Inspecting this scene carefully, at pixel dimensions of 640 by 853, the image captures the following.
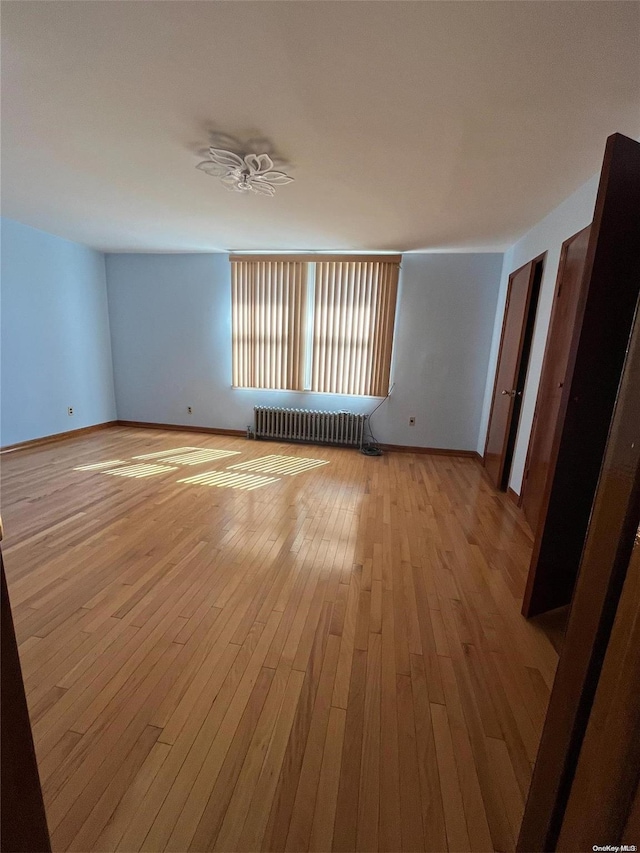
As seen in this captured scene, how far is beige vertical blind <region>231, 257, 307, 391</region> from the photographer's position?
15.2ft

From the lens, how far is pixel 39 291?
13.8 ft

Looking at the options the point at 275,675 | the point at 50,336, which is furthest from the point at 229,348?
the point at 275,675

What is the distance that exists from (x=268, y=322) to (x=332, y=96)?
3305 millimetres

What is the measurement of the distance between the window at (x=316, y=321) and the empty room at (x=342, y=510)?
74 centimetres

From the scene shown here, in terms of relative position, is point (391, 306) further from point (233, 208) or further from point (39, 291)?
point (39, 291)

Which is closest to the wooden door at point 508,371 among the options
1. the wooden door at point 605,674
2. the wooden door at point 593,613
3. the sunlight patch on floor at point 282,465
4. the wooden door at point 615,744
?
the sunlight patch on floor at point 282,465

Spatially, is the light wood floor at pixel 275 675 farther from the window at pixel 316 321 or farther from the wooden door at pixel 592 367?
the window at pixel 316 321

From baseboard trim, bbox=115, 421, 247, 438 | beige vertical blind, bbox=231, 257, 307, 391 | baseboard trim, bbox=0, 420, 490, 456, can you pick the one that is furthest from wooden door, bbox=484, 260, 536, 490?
baseboard trim, bbox=115, 421, 247, 438

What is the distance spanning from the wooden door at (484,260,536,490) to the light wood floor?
3.11 ft

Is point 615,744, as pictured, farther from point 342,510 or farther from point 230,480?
point 230,480

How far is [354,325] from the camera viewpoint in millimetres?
4582

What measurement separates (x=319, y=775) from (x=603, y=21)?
109 inches

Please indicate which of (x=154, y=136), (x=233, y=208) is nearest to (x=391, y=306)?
(x=233, y=208)

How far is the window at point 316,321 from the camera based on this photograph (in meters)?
4.46
